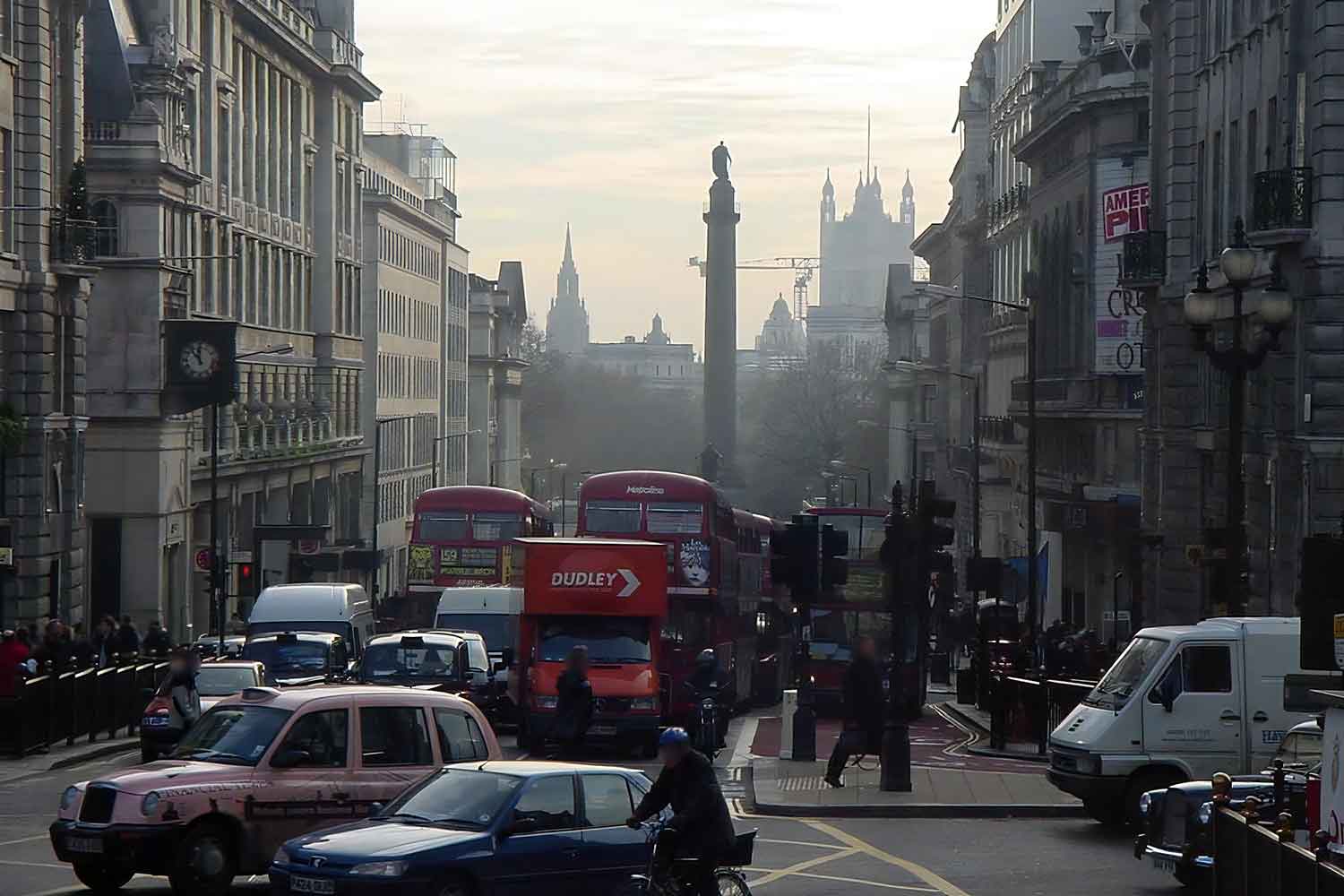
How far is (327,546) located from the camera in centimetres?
8131

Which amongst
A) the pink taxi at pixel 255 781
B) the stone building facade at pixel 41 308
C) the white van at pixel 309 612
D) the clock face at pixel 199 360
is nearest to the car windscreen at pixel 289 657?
the white van at pixel 309 612

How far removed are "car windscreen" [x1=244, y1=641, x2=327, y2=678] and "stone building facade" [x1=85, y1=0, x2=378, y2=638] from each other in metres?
18.0

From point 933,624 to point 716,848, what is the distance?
46.1m

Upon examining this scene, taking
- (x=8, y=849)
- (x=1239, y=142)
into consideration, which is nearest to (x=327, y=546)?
(x=1239, y=142)

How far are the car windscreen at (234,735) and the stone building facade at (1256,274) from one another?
41.9 feet

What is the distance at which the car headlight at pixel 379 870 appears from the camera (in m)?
15.3

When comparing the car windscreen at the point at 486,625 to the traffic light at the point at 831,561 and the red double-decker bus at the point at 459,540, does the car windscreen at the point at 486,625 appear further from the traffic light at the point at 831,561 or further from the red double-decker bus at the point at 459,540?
the traffic light at the point at 831,561

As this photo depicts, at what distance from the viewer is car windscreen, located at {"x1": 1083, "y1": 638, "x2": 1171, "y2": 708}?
24.0 m

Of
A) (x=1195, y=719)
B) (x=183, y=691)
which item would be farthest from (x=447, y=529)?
(x=1195, y=719)

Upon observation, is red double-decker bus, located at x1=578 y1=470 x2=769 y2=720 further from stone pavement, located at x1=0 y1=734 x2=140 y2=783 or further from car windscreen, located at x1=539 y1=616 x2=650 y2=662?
stone pavement, located at x1=0 y1=734 x2=140 y2=783

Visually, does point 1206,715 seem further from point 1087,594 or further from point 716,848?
point 1087,594

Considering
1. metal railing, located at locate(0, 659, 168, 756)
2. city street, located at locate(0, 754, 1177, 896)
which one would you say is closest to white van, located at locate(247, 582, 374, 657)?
metal railing, located at locate(0, 659, 168, 756)

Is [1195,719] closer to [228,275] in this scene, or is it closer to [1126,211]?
[1126,211]

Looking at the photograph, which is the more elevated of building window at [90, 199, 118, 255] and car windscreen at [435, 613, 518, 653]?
building window at [90, 199, 118, 255]
